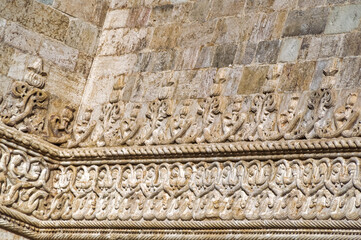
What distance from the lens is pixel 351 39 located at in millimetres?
9422

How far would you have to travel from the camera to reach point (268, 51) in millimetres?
10125

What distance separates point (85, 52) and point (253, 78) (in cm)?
248

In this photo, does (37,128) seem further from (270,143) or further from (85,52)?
(270,143)

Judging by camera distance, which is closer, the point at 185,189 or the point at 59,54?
the point at 185,189

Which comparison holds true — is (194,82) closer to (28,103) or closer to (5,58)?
(28,103)

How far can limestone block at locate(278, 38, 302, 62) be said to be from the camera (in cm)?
986

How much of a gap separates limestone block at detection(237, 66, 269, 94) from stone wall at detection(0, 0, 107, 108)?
231cm

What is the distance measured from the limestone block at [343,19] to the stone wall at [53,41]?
3.20 metres

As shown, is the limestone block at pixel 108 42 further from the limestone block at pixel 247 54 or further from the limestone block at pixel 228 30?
the limestone block at pixel 247 54

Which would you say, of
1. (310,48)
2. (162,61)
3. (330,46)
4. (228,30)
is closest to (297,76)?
(310,48)

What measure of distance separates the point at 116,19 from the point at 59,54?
724 millimetres

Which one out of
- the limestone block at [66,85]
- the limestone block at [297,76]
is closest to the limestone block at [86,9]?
the limestone block at [66,85]

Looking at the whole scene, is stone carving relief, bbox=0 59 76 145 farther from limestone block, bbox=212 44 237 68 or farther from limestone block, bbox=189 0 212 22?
limestone block, bbox=212 44 237 68

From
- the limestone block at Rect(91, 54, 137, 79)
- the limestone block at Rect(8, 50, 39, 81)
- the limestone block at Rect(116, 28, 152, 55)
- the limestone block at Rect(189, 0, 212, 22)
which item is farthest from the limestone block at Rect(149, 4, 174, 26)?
the limestone block at Rect(8, 50, 39, 81)
